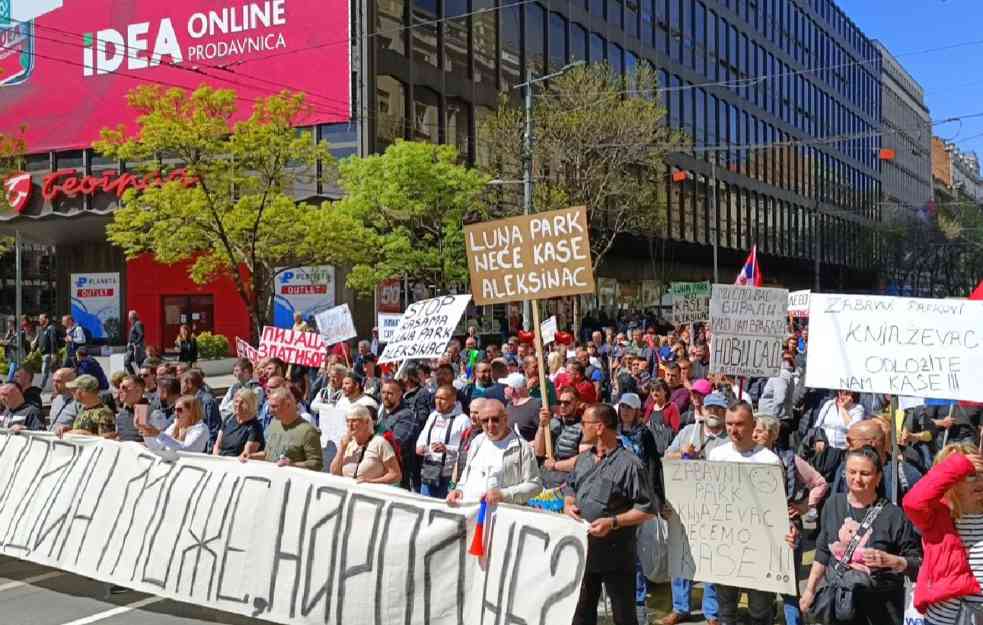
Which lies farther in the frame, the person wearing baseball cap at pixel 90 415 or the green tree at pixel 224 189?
the green tree at pixel 224 189

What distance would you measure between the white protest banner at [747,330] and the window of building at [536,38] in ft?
101

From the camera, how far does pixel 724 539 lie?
18.4ft

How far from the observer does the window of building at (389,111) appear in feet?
102

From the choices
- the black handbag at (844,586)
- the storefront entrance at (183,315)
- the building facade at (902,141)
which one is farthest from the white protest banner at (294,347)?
the building facade at (902,141)

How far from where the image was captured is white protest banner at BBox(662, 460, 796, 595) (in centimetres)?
547

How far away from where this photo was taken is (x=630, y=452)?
534 cm

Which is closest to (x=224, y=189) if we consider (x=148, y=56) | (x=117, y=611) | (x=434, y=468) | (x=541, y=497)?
(x=148, y=56)

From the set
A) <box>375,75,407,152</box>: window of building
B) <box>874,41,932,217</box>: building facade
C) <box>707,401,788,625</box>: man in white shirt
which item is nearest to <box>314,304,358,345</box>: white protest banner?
<box>707,401,788,625</box>: man in white shirt

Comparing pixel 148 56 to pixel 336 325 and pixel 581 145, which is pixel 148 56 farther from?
pixel 336 325

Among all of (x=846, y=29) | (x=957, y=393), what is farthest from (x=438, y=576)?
(x=846, y=29)

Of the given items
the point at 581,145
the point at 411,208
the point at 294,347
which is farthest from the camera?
the point at 581,145

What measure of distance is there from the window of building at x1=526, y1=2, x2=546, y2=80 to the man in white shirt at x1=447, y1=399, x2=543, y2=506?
34481 mm

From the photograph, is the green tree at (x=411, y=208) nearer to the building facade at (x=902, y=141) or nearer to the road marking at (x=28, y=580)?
the road marking at (x=28, y=580)

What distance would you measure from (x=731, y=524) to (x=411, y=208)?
69.9ft
